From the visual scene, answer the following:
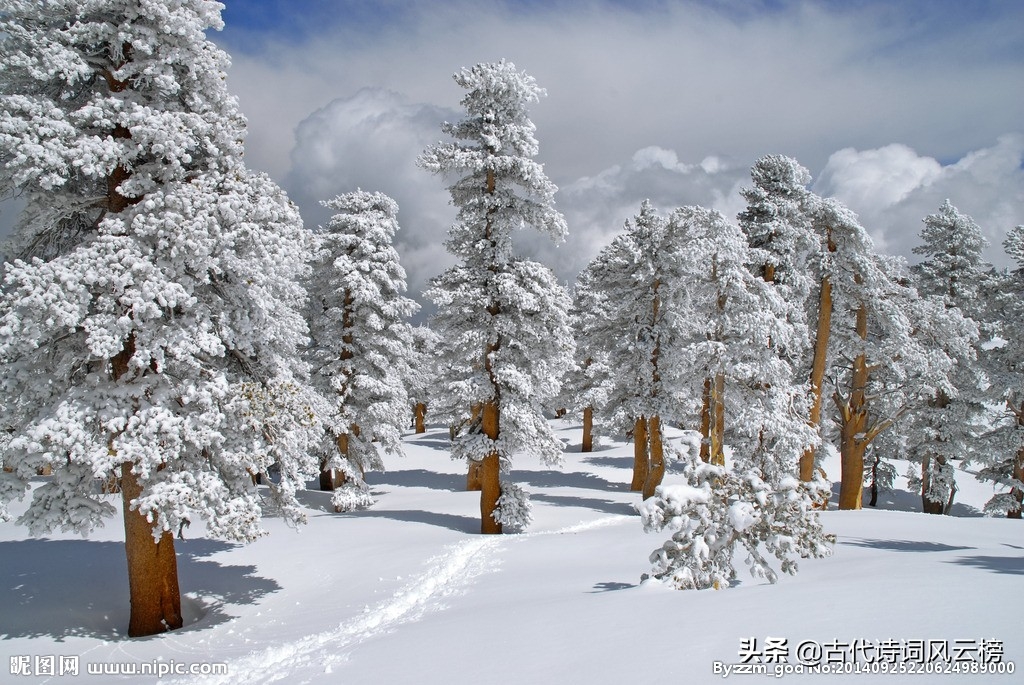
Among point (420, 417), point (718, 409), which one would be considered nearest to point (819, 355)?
point (718, 409)

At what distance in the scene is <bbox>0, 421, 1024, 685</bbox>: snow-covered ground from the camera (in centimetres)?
484

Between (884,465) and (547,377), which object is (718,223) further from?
(884,465)

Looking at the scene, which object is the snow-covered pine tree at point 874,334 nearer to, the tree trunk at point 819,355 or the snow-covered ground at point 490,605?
the tree trunk at point 819,355

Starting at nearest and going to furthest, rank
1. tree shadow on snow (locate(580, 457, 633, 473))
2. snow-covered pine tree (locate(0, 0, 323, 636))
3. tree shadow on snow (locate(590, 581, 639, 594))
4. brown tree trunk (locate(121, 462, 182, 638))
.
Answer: tree shadow on snow (locate(590, 581, 639, 594)), snow-covered pine tree (locate(0, 0, 323, 636)), brown tree trunk (locate(121, 462, 182, 638)), tree shadow on snow (locate(580, 457, 633, 473))

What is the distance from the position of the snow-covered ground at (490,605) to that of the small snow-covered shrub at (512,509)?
4.71 feet

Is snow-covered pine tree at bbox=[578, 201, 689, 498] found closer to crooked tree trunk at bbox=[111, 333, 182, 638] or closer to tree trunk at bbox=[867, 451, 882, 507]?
tree trunk at bbox=[867, 451, 882, 507]

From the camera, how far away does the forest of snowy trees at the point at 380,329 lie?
9.09 metres

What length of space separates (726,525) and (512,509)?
11.5 m

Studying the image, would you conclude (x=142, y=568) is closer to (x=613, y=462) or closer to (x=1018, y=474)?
(x=1018, y=474)

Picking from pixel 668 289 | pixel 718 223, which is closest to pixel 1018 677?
pixel 718 223

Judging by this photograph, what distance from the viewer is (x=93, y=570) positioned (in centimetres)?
1348

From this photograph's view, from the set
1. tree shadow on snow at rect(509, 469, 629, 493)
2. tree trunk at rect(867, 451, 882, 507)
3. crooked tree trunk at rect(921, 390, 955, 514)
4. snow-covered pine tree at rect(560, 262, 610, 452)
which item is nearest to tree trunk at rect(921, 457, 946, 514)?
crooked tree trunk at rect(921, 390, 955, 514)

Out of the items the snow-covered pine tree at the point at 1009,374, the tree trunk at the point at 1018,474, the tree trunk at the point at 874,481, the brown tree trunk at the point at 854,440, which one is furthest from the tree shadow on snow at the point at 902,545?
the tree trunk at the point at 874,481

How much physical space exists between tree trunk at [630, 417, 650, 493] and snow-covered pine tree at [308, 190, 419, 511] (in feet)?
33.5
